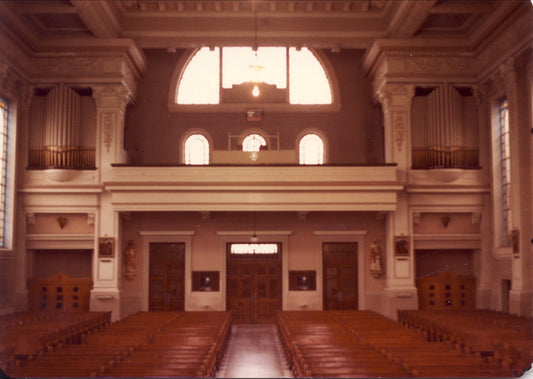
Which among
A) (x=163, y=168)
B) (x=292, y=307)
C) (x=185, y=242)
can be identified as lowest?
(x=292, y=307)

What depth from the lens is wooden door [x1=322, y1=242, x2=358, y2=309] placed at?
24812mm

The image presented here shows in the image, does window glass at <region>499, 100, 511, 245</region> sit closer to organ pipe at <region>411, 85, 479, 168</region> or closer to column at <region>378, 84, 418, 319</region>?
organ pipe at <region>411, 85, 479, 168</region>

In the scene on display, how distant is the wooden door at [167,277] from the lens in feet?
80.8

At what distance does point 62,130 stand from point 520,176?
14781 mm

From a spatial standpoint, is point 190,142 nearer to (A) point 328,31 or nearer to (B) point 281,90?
(B) point 281,90

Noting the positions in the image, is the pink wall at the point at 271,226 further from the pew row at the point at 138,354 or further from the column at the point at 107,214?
the pew row at the point at 138,354

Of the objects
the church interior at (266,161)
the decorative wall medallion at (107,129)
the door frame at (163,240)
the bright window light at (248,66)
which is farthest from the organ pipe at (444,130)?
the decorative wall medallion at (107,129)

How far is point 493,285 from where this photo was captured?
2284cm

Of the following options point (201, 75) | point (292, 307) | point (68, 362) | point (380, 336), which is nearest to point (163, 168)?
point (201, 75)

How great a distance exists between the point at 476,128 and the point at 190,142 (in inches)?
414

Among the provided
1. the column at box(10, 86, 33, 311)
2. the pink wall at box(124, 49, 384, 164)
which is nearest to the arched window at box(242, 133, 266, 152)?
the pink wall at box(124, 49, 384, 164)

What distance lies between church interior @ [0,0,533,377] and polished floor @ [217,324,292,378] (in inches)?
19.4

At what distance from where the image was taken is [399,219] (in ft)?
76.3

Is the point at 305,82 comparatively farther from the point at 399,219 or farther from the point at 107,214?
the point at 107,214
